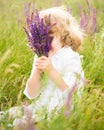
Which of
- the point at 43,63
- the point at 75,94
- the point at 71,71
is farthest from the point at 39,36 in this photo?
the point at 71,71

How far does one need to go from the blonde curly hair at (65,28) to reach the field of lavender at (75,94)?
21 cm

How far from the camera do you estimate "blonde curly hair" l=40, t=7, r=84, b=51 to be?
3232 mm

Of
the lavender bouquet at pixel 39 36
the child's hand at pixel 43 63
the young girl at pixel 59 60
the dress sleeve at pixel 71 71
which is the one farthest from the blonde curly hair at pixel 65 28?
the lavender bouquet at pixel 39 36

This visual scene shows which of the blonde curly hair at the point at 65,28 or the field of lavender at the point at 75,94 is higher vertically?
the blonde curly hair at the point at 65,28

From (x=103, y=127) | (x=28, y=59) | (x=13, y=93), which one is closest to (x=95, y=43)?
(x=28, y=59)

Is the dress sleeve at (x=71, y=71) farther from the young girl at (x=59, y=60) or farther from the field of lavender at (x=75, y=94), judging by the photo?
the field of lavender at (x=75, y=94)

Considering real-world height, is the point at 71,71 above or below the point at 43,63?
below

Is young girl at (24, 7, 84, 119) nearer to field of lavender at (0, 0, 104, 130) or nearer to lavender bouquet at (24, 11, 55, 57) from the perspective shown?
field of lavender at (0, 0, 104, 130)

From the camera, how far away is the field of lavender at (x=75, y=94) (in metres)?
2.38

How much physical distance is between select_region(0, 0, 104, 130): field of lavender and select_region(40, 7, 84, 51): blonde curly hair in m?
0.21

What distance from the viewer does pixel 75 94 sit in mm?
2590

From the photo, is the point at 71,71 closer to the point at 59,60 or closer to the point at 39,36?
the point at 59,60

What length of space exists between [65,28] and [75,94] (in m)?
0.80

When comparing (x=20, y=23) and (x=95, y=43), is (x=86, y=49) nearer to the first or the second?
(x=95, y=43)
